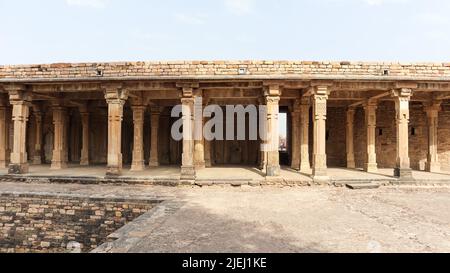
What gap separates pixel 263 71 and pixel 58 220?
313 inches

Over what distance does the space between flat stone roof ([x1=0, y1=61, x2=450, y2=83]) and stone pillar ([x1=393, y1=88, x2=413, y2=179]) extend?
64cm

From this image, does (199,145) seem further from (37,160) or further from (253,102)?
(37,160)

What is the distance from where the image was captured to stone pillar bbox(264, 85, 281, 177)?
9656 mm

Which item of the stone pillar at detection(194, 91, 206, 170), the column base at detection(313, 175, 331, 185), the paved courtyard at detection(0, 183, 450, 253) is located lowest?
the paved courtyard at detection(0, 183, 450, 253)

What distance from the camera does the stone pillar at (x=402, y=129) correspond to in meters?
9.79

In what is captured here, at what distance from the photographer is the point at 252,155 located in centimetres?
1631

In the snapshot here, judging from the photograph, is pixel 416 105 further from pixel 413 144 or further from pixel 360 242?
pixel 360 242

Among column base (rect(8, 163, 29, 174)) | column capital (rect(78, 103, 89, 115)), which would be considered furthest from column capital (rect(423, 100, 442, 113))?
column base (rect(8, 163, 29, 174))

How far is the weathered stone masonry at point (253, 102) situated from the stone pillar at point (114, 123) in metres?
0.04

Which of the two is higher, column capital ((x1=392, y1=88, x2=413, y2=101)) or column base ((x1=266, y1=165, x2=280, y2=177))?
column capital ((x1=392, y1=88, x2=413, y2=101))

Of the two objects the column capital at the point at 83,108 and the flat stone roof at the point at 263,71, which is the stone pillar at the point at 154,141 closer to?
the column capital at the point at 83,108

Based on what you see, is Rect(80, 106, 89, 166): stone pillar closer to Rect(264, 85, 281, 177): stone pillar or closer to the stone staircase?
Rect(264, 85, 281, 177): stone pillar

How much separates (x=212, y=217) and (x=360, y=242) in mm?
2758
